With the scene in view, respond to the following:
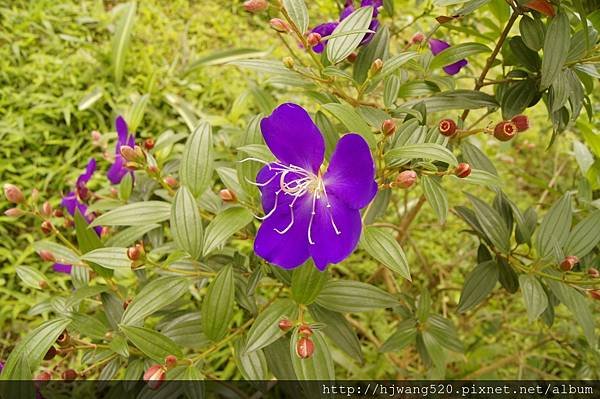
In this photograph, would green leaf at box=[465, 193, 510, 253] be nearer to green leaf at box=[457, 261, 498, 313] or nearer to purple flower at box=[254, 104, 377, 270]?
green leaf at box=[457, 261, 498, 313]

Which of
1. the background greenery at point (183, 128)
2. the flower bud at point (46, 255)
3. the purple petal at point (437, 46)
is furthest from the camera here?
the background greenery at point (183, 128)

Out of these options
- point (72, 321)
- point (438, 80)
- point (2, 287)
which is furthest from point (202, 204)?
point (2, 287)

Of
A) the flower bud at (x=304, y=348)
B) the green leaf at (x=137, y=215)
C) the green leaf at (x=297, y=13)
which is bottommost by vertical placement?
the flower bud at (x=304, y=348)

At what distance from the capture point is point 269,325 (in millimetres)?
1092

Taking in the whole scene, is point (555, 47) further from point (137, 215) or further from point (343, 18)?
point (137, 215)

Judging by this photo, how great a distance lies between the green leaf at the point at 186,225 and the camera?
1.14 meters

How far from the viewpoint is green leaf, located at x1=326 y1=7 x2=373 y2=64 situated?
42.6 inches

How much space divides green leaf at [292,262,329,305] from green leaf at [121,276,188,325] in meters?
0.27

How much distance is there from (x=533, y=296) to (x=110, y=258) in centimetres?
94

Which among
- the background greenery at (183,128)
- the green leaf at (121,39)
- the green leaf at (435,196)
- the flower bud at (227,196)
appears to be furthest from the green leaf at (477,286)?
the green leaf at (121,39)

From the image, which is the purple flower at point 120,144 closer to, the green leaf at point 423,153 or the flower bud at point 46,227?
the flower bud at point 46,227

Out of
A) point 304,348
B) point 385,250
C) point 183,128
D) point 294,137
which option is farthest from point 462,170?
point 183,128

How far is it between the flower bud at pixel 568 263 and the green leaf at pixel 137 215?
0.91 metres

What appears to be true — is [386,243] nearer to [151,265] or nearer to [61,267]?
[151,265]
